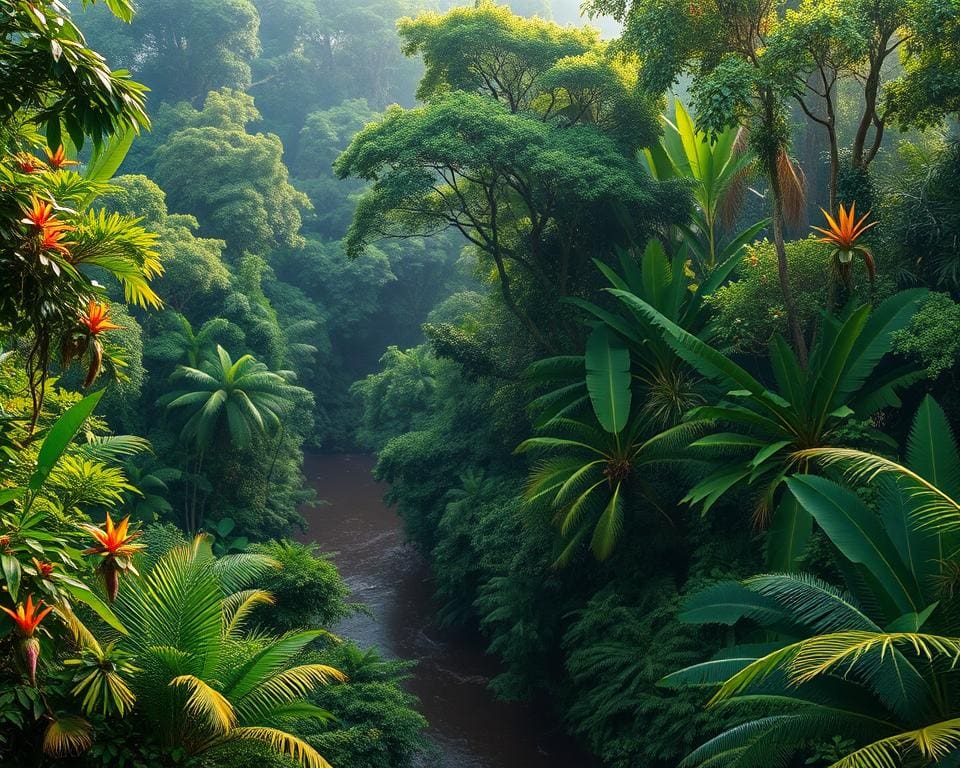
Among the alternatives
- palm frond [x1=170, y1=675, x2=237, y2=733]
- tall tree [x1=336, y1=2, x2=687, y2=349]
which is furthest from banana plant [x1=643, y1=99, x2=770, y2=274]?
palm frond [x1=170, y1=675, x2=237, y2=733]

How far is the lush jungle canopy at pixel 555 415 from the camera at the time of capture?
6.03 m

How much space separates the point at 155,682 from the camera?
6754 mm

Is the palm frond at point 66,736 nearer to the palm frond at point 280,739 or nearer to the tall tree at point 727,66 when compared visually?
the palm frond at point 280,739

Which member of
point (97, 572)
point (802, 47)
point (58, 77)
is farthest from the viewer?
point (802, 47)

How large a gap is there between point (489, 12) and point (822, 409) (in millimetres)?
10001

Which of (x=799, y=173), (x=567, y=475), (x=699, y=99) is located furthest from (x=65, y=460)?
(x=799, y=173)

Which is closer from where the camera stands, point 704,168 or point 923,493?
point 923,493

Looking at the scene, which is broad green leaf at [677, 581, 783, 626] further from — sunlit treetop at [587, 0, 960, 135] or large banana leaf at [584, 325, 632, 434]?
sunlit treetop at [587, 0, 960, 135]

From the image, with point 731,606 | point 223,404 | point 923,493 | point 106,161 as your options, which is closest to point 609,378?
point 731,606

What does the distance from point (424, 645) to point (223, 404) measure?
20.3 ft

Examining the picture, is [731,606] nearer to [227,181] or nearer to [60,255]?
[60,255]

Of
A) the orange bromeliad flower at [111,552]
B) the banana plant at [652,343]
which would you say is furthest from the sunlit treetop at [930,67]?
the orange bromeliad flower at [111,552]

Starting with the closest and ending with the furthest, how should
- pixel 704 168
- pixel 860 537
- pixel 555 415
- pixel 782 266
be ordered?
pixel 860 537
pixel 782 266
pixel 555 415
pixel 704 168

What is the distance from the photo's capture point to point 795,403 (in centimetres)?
959
